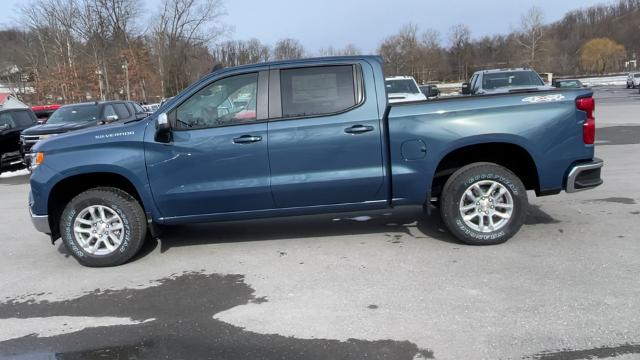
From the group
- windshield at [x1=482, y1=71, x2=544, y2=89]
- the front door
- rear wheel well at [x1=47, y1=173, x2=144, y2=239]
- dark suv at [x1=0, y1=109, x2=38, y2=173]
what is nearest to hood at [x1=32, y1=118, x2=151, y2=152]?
the front door

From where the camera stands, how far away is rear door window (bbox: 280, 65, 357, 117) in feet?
17.2

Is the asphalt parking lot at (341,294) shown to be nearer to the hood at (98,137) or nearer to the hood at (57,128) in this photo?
the hood at (98,137)

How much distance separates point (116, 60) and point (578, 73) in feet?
242

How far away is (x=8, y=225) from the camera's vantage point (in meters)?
7.58

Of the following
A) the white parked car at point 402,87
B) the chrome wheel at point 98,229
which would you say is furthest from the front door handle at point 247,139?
the white parked car at point 402,87

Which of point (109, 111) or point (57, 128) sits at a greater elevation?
point (109, 111)

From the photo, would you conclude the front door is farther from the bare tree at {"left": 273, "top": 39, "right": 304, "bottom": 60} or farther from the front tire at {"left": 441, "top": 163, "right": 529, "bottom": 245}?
the bare tree at {"left": 273, "top": 39, "right": 304, "bottom": 60}

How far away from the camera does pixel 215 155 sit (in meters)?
5.17

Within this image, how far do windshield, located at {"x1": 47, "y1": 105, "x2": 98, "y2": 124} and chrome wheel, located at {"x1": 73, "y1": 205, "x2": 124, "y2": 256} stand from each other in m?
8.62

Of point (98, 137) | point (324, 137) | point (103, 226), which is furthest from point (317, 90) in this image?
point (103, 226)

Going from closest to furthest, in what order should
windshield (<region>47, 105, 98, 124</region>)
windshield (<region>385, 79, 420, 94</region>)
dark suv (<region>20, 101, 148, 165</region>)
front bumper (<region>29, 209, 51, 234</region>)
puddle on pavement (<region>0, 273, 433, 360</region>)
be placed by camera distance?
1. puddle on pavement (<region>0, 273, 433, 360</region>)
2. front bumper (<region>29, 209, 51, 234</region>)
3. dark suv (<region>20, 101, 148, 165</region>)
4. windshield (<region>47, 105, 98, 124</region>)
5. windshield (<region>385, 79, 420, 94</region>)

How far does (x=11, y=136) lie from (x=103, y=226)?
10313mm

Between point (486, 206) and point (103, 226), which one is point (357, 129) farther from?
point (103, 226)

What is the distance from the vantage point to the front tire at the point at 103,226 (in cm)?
532
